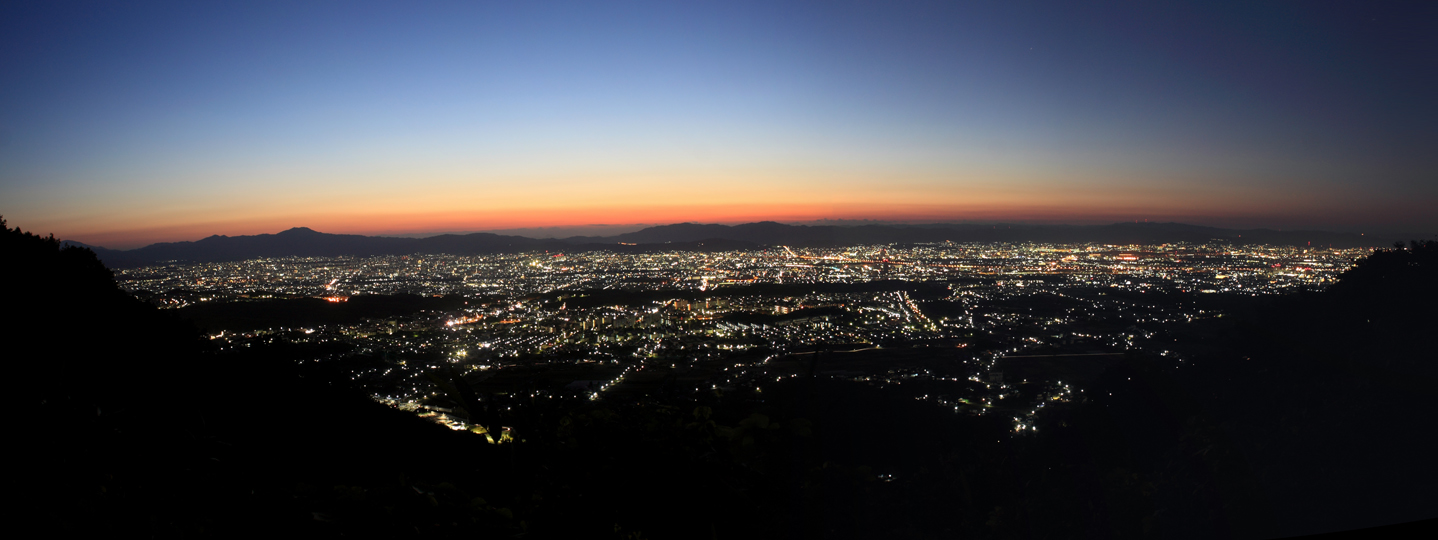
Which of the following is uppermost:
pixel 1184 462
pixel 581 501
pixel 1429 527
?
pixel 1429 527

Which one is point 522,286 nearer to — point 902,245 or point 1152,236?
point 902,245

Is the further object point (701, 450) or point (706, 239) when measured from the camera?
point (706, 239)

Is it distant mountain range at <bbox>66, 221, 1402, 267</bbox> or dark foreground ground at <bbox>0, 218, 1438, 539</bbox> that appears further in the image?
distant mountain range at <bbox>66, 221, 1402, 267</bbox>

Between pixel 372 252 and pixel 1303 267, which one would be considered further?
pixel 372 252

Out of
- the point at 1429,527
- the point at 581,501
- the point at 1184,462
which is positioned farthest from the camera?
the point at 1184,462

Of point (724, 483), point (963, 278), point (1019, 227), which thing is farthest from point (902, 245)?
point (724, 483)

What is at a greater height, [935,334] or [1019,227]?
[1019,227]

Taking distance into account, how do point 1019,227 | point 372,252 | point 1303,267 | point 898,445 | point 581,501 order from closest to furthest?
point 581,501
point 898,445
point 1303,267
point 372,252
point 1019,227

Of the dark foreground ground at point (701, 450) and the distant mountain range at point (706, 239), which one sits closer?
the dark foreground ground at point (701, 450)
